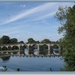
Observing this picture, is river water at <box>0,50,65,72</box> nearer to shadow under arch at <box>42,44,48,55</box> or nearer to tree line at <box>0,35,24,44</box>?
shadow under arch at <box>42,44,48,55</box>

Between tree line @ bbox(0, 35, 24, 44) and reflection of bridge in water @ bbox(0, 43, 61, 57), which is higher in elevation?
tree line @ bbox(0, 35, 24, 44)

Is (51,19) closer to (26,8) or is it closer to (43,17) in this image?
(43,17)

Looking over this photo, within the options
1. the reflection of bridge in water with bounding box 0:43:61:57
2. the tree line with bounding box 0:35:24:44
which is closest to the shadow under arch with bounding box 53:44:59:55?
the reflection of bridge in water with bounding box 0:43:61:57

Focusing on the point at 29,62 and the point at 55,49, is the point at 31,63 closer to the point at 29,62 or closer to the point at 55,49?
the point at 29,62

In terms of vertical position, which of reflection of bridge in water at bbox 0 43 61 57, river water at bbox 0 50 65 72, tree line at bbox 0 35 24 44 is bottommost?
river water at bbox 0 50 65 72

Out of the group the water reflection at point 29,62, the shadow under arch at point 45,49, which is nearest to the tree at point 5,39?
the water reflection at point 29,62

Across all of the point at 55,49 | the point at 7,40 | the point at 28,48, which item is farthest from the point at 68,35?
the point at 7,40

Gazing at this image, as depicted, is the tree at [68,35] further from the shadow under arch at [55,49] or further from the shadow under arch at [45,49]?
the shadow under arch at [45,49]
